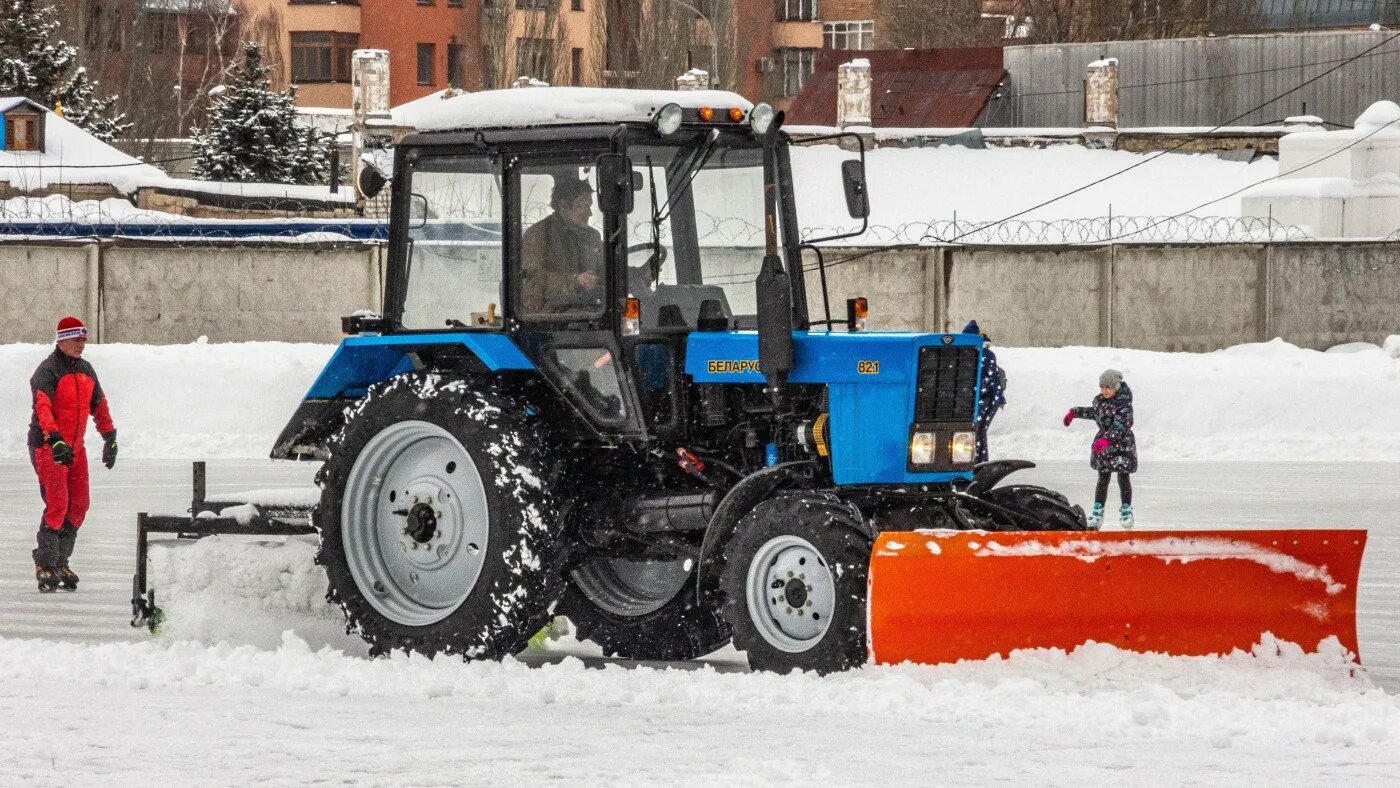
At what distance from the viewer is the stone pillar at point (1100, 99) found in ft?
148

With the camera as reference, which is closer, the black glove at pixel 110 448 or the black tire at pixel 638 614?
the black tire at pixel 638 614

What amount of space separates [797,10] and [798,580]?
7056 centimetres

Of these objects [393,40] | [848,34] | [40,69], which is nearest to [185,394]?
[40,69]

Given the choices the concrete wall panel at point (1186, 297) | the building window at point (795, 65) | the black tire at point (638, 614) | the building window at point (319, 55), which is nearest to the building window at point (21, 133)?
the building window at point (319, 55)

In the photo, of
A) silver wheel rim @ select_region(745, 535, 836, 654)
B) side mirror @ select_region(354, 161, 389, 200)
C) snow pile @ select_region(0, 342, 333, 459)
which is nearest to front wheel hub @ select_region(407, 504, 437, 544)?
side mirror @ select_region(354, 161, 389, 200)

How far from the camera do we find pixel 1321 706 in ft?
25.2

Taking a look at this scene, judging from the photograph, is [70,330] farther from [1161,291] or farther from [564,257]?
[1161,291]

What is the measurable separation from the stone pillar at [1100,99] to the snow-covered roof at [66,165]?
67.9 feet

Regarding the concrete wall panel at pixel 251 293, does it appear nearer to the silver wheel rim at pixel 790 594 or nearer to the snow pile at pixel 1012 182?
the snow pile at pixel 1012 182

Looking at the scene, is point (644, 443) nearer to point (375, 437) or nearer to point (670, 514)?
point (670, 514)

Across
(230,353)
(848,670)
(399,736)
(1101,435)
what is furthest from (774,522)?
(230,353)

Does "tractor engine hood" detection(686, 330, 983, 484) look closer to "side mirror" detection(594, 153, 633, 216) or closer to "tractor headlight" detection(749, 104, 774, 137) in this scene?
"side mirror" detection(594, 153, 633, 216)

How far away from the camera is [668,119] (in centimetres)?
862

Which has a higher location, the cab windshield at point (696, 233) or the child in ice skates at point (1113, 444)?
the cab windshield at point (696, 233)
